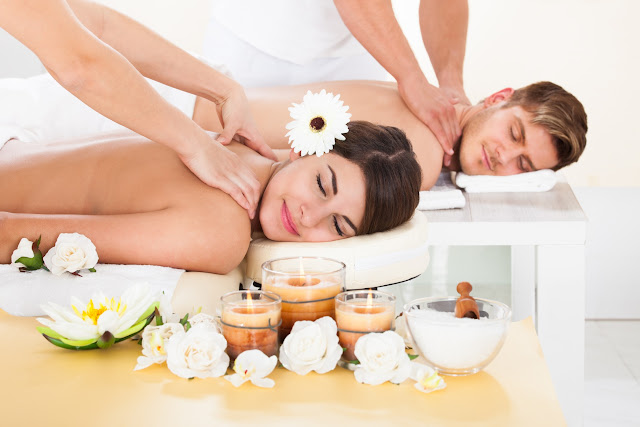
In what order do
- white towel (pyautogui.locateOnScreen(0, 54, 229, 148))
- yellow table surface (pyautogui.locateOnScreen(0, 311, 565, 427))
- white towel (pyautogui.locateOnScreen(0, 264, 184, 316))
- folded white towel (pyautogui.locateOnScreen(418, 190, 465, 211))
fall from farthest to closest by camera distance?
folded white towel (pyautogui.locateOnScreen(418, 190, 465, 211))
white towel (pyautogui.locateOnScreen(0, 54, 229, 148))
white towel (pyautogui.locateOnScreen(0, 264, 184, 316))
yellow table surface (pyautogui.locateOnScreen(0, 311, 565, 427))

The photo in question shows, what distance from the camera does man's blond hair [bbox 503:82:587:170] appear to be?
2604mm

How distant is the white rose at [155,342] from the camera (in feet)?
4.36

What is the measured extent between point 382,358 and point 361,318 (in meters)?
0.09

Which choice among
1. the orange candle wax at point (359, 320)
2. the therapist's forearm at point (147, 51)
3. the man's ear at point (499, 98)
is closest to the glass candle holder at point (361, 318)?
the orange candle wax at point (359, 320)

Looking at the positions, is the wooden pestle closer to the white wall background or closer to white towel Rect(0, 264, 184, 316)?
white towel Rect(0, 264, 184, 316)

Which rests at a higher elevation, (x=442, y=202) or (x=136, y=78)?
(x=136, y=78)

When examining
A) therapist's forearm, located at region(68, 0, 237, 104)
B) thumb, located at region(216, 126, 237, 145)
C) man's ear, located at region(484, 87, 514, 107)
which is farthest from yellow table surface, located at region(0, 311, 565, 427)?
man's ear, located at region(484, 87, 514, 107)

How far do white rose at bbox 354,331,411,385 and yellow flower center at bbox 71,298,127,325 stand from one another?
426mm

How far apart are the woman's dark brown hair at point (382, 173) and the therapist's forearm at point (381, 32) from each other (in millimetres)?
689

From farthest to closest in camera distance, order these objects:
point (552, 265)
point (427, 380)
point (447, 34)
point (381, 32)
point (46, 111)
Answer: point (447, 34) < point (381, 32) < point (46, 111) < point (552, 265) < point (427, 380)

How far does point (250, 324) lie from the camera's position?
132 cm

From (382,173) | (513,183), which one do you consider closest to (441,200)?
(513,183)

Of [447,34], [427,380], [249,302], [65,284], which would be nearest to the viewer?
[427,380]

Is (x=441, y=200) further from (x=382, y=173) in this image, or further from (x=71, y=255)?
(x=71, y=255)
